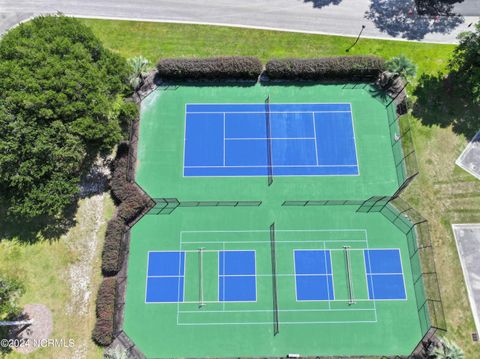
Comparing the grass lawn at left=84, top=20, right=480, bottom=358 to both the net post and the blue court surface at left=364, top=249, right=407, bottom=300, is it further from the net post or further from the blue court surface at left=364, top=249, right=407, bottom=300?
the net post

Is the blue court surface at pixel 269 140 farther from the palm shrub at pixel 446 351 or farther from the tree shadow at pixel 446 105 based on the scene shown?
the palm shrub at pixel 446 351

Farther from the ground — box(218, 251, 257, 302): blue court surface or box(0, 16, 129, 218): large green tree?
box(0, 16, 129, 218): large green tree

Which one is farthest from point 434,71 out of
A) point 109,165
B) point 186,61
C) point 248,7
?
point 109,165

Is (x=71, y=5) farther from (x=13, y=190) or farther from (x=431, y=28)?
(x=431, y=28)

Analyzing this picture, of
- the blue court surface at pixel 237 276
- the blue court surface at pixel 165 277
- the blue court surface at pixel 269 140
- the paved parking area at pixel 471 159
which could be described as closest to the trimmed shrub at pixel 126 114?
the blue court surface at pixel 269 140

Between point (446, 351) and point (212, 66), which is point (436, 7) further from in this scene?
point (446, 351)

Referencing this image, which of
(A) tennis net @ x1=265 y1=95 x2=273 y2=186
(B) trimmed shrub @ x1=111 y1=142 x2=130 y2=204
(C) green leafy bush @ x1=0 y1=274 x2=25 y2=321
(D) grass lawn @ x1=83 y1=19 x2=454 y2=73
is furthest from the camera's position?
(D) grass lawn @ x1=83 y1=19 x2=454 y2=73

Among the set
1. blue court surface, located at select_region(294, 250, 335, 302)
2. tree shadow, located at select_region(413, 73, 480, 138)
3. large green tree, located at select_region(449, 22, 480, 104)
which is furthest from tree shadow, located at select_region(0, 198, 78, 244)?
large green tree, located at select_region(449, 22, 480, 104)
